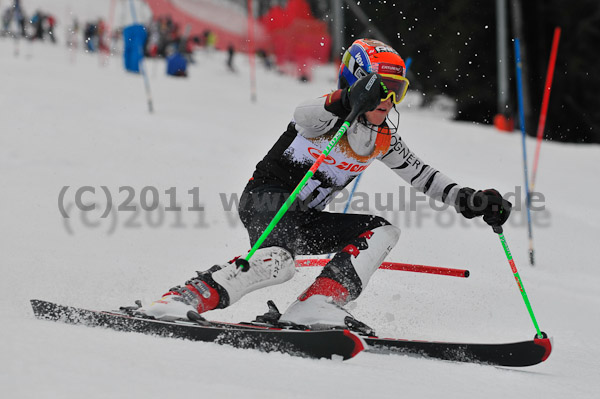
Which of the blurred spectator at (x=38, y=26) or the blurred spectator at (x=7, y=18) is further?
the blurred spectator at (x=7, y=18)

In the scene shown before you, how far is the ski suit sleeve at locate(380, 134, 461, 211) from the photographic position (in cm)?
344

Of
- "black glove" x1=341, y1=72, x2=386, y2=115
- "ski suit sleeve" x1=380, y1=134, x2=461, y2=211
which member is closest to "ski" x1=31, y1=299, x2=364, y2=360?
"black glove" x1=341, y1=72, x2=386, y2=115

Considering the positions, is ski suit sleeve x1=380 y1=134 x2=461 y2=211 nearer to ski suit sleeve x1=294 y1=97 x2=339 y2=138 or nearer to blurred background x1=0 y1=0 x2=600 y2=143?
ski suit sleeve x1=294 y1=97 x2=339 y2=138

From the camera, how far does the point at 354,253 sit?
3.00 meters

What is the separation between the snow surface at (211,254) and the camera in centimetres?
210

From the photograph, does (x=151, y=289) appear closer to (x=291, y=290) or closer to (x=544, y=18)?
(x=291, y=290)

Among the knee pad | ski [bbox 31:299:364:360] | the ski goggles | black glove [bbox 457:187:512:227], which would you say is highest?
the ski goggles

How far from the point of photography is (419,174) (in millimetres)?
3537

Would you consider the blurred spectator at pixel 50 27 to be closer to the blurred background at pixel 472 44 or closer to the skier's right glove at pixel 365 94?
the blurred background at pixel 472 44

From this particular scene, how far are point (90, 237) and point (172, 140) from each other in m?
3.57

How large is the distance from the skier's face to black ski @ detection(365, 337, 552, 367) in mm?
1037

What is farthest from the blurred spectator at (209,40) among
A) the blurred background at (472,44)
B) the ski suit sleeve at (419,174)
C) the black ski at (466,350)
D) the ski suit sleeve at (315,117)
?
the black ski at (466,350)

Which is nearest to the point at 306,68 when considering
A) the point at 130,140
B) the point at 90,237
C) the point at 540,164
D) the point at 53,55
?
the point at 53,55

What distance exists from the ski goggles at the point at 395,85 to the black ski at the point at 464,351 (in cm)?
110
